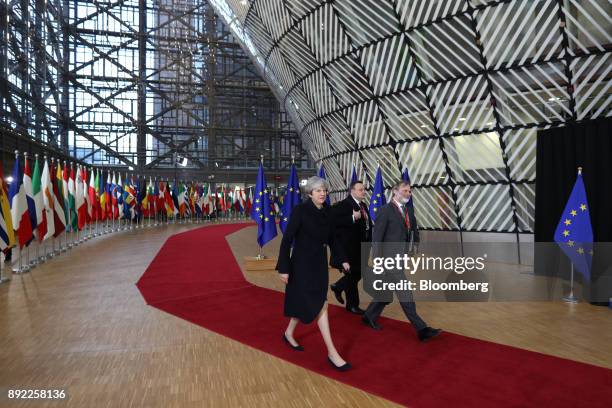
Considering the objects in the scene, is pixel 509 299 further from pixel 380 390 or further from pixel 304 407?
pixel 304 407

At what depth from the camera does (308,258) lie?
13.4 ft

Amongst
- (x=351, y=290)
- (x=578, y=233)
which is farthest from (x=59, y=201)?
(x=578, y=233)

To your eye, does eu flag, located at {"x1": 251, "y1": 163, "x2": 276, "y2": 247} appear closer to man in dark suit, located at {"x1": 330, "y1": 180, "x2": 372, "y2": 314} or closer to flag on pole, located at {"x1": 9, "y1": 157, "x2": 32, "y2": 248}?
flag on pole, located at {"x1": 9, "y1": 157, "x2": 32, "y2": 248}

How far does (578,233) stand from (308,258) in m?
4.87

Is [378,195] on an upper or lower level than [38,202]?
upper

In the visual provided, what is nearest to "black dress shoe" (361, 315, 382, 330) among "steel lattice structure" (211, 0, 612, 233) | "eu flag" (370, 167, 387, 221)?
"steel lattice structure" (211, 0, 612, 233)

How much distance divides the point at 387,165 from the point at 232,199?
2184 centimetres

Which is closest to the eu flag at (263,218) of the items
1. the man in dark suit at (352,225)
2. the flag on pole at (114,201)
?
the man in dark suit at (352,225)

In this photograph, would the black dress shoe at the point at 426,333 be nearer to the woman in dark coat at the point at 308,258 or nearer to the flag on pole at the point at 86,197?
the woman in dark coat at the point at 308,258

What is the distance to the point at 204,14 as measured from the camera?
37375mm

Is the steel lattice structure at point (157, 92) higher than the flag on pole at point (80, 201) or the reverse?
higher

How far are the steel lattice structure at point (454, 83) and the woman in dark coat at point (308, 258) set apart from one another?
777 centimetres

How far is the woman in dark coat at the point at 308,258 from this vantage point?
402 centimetres

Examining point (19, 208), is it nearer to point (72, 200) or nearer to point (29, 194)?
point (29, 194)
